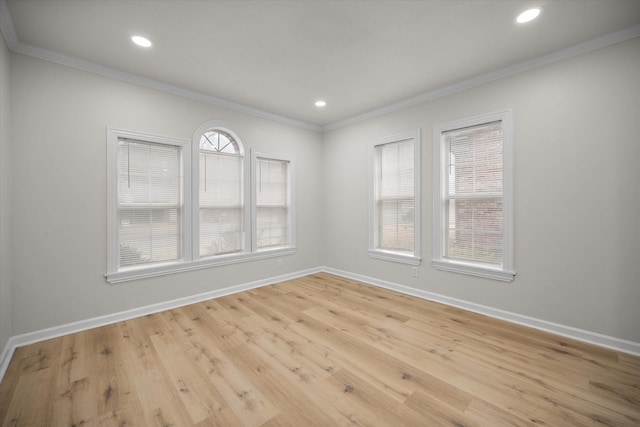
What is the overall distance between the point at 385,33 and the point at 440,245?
2.50 m

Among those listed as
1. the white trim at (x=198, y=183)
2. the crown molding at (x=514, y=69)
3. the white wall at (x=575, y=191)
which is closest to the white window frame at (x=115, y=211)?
the white trim at (x=198, y=183)

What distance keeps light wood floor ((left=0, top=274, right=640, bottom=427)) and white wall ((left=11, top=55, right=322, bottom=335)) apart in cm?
35

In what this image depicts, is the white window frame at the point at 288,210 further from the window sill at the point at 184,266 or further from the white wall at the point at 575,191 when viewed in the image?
the white wall at the point at 575,191

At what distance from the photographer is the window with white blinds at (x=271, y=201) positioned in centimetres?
423

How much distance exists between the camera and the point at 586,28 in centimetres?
225

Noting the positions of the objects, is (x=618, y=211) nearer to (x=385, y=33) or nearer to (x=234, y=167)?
(x=385, y=33)

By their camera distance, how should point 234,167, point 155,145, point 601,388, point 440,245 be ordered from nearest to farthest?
point 601,388, point 155,145, point 440,245, point 234,167

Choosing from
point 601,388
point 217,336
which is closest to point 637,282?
point 601,388

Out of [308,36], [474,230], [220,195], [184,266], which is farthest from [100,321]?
[474,230]

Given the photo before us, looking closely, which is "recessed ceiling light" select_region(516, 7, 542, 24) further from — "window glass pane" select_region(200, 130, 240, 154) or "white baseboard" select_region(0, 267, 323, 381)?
"white baseboard" select_region(0, 267, 323, 381)

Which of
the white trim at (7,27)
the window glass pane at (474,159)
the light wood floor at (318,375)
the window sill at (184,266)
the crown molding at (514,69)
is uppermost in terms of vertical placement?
the crown molding at (514,69)

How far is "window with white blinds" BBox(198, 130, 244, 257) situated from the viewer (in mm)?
3646

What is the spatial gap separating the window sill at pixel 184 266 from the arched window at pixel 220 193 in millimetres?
118

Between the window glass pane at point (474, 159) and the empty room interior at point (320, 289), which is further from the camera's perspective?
the window glass pane at point (474, 159)
